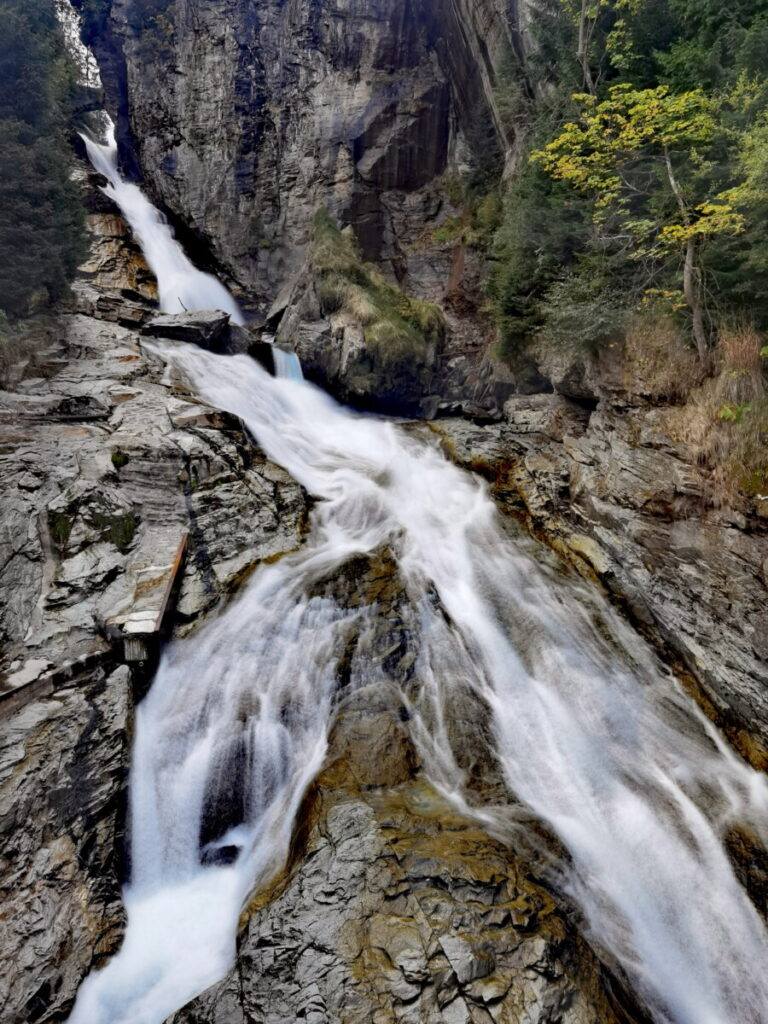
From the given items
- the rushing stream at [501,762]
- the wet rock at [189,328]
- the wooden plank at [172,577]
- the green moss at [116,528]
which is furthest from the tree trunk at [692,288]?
the wet rock at [189,328]

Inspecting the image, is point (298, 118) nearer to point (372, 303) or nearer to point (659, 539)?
point (372, 303)

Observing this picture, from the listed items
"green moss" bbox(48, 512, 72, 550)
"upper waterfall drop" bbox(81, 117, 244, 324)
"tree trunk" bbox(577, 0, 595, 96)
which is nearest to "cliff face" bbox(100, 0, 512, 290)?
"upper waterfall drop" bbox(81, 117, 244, 324)

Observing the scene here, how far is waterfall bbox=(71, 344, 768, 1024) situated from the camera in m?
4.61

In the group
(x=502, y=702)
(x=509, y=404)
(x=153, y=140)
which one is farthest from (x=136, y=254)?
(x=502, y=702)

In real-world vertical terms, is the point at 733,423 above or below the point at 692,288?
below

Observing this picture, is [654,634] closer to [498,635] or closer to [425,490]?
[498,635]

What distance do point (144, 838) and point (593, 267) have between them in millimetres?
12544

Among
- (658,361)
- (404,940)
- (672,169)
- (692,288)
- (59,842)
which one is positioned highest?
(672,169)

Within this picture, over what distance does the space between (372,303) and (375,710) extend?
14901mm

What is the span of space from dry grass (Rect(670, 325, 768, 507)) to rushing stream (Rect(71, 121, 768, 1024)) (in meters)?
2.63

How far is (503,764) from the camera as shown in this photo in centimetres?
598

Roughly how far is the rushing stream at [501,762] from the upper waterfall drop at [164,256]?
16467 millimetres

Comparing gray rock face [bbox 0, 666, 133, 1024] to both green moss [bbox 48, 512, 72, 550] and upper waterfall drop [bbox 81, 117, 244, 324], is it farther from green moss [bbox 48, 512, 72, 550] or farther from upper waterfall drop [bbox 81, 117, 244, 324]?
upper waterfall drop [bbox 81, 117, 244, 324]

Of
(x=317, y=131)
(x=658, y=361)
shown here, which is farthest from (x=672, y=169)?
(x=317, y=131)
